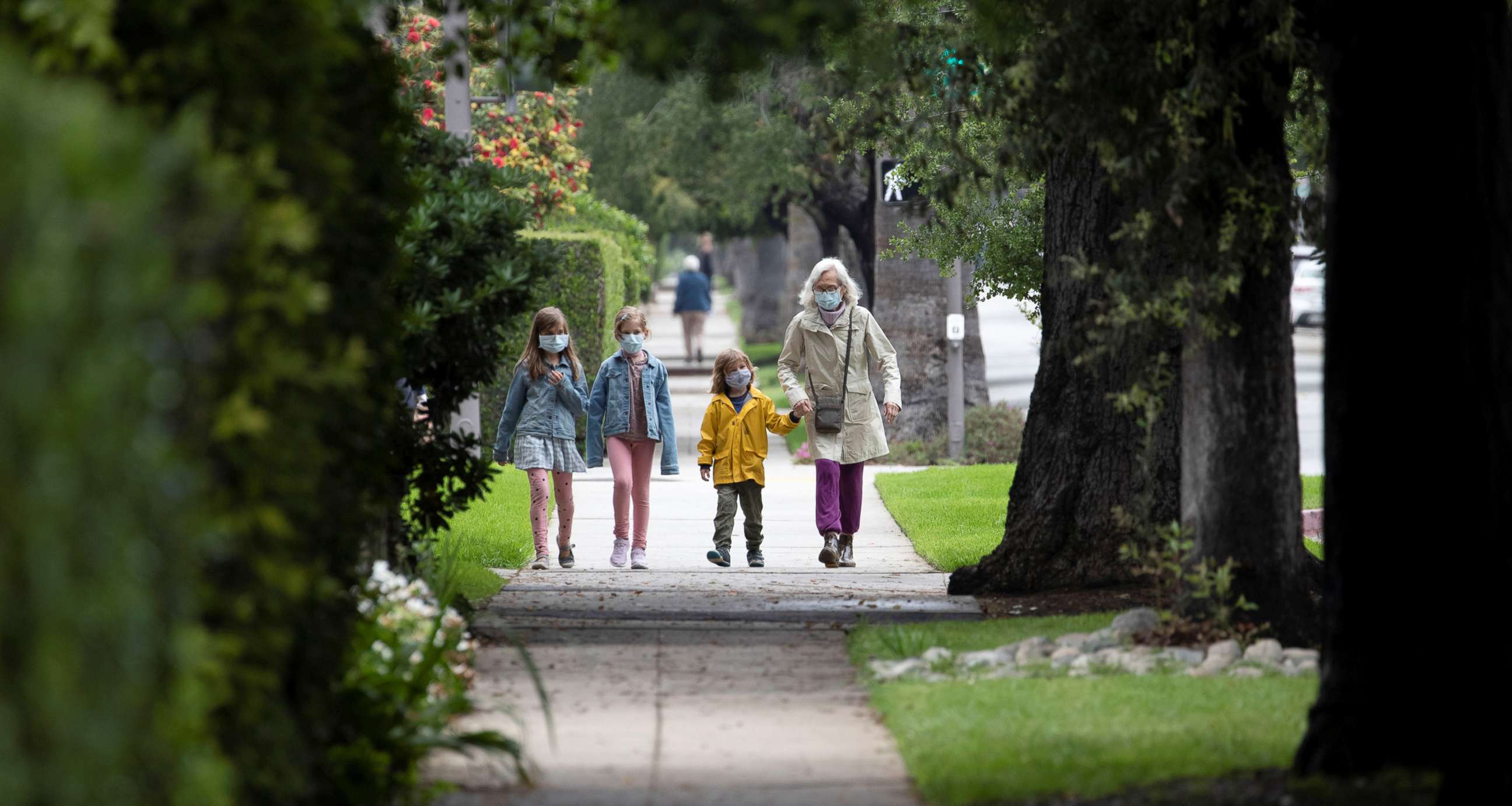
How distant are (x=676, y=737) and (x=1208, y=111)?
3.36 m

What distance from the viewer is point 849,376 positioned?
36.3ft

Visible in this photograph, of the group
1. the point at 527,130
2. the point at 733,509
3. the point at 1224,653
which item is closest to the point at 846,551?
the point at 733,509

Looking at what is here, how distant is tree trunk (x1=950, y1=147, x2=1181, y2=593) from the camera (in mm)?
9328

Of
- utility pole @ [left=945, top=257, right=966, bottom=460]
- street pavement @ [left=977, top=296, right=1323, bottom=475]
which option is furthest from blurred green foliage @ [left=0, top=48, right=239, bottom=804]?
utility pole @ [left=945, top=257, right=966, bottom=460]

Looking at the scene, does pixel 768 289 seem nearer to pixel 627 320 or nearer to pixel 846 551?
pixel 846 551

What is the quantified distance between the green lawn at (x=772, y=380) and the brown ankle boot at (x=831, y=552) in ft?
15.8

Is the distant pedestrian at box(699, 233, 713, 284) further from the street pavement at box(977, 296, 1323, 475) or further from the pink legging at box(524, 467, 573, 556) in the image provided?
the pink legging at box(524, 467, 573, 556)

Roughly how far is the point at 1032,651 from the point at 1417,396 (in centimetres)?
252

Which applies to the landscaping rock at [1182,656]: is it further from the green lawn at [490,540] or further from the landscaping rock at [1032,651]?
the green lawn at [490,540]

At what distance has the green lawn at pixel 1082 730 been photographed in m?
5.30

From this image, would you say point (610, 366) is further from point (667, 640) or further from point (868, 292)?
point (868, 292)

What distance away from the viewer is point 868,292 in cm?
2808

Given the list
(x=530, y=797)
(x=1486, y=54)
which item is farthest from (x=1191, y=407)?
(x=530, y=797)

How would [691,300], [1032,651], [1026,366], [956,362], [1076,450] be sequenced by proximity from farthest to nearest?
[1026,366] < [691,300] < [956,362] < [1076,450] < [1032,651]
